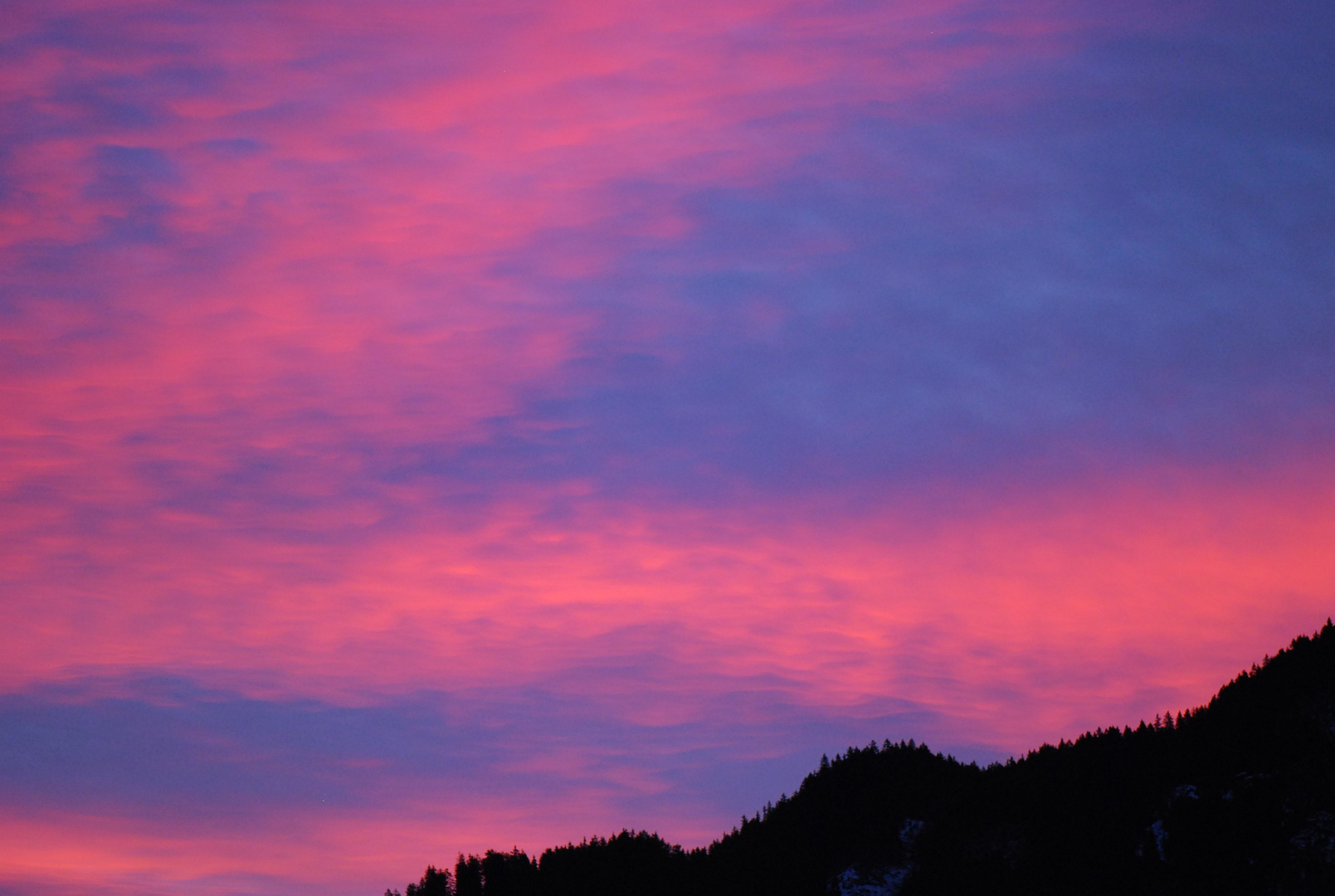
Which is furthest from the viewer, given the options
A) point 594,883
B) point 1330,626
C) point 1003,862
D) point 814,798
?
point 594,883

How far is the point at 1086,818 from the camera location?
9519cm

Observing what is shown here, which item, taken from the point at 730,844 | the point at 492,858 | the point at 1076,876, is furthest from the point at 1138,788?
the point at 492,858

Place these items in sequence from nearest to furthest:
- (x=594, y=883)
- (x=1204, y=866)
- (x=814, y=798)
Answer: (x=1204, y=866) < (x=814, y=798) < (x=594, y=883)

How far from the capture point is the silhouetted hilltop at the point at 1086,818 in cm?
8138

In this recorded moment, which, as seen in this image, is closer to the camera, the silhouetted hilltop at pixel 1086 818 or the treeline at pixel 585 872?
the silhouetted hilltop at pixel 1086 818

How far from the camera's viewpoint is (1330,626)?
298 feet

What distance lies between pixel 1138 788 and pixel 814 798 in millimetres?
38835

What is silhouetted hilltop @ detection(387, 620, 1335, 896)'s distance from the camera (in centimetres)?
8138

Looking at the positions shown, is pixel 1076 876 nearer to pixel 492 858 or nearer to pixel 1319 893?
pixel 1319 893

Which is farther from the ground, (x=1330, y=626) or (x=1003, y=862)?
(x=1330, y=626)

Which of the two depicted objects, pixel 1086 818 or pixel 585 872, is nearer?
pixel 1086 818

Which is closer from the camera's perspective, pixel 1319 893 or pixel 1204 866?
pixel 1319 893

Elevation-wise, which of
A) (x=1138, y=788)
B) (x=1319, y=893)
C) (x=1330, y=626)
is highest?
(x=1330, y=626)

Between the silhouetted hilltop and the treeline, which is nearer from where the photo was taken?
the silhouetted hilltop
